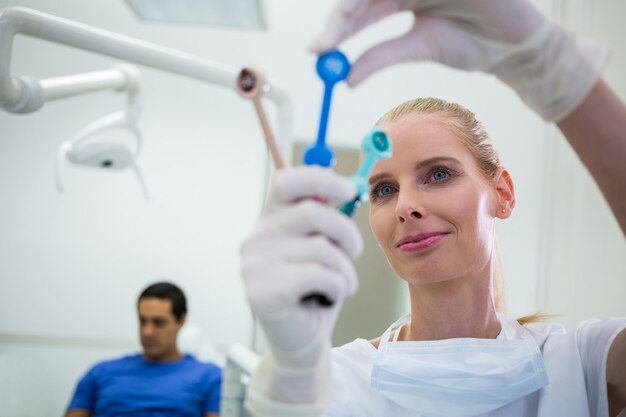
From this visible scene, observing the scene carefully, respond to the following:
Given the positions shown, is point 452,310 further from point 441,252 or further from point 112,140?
point 112,140

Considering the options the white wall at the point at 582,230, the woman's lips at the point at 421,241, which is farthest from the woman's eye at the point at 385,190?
the white wall at the point at 582,230

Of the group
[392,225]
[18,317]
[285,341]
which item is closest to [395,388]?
[392,225]

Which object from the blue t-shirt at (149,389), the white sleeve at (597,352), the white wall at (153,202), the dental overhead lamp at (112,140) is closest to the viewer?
the white sleeve at (597,352)

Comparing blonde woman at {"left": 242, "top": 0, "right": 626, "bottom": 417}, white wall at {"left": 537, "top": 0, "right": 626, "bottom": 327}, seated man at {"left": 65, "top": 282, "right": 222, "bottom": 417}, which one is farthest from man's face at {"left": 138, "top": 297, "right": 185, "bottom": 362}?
blonde woman at {"left": 242, "top": 0, "right": 626, "bottom": 417}

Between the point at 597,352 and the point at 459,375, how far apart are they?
23cm

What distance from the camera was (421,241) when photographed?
3.16 feet

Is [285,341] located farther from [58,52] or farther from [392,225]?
[58,52]

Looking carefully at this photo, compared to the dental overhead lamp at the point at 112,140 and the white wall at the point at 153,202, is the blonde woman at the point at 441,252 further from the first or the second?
the white wall at the point at 153,202

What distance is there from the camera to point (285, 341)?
25.8 inches

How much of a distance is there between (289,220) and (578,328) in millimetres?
643

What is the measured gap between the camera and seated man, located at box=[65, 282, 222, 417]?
2.48m

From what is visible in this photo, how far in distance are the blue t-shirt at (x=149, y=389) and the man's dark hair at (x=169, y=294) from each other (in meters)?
0.24

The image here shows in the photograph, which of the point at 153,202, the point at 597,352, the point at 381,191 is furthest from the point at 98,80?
the point at 153,202

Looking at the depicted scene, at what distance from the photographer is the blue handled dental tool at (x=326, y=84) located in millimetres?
664
